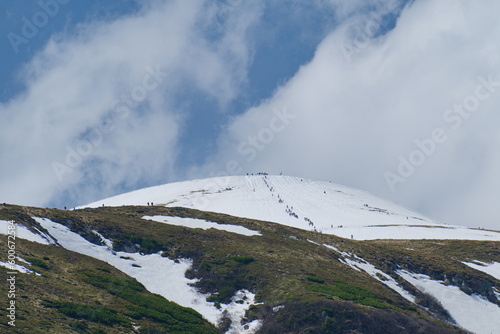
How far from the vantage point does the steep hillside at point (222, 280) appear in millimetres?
42562

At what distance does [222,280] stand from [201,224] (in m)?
21.6

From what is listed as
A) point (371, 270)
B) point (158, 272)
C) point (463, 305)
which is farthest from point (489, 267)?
point (158, 272)

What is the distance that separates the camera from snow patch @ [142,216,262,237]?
246 feet

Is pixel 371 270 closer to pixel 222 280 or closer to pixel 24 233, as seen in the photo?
pixel 222 280

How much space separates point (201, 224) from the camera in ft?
251

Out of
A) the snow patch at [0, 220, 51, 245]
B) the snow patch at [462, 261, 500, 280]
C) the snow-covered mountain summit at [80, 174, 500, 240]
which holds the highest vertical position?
the snow-covered mountain summit at [80, 174, 500, 240]

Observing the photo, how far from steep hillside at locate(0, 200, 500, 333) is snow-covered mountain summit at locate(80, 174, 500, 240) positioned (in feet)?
133

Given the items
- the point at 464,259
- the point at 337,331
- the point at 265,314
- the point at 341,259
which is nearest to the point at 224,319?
the point at 265,314

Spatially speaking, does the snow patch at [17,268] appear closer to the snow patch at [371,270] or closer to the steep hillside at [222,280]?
the steep hillside at [222,280]

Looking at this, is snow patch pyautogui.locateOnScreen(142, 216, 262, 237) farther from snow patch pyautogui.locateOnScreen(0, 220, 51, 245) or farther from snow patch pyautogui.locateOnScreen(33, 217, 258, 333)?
snow patch pyautogui.locateOnScreen(0, 220, 51, 245)

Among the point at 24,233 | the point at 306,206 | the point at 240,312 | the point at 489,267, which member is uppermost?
the point at 306,206

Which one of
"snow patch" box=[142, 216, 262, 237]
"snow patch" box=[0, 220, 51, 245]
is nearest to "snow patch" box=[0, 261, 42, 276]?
"snow patch" box=[0, 220, 51, 245]

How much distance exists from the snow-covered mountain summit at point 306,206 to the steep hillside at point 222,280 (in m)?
40.6

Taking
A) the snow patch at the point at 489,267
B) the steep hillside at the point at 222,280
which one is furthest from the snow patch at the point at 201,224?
the snow patch at the point at 489,267
